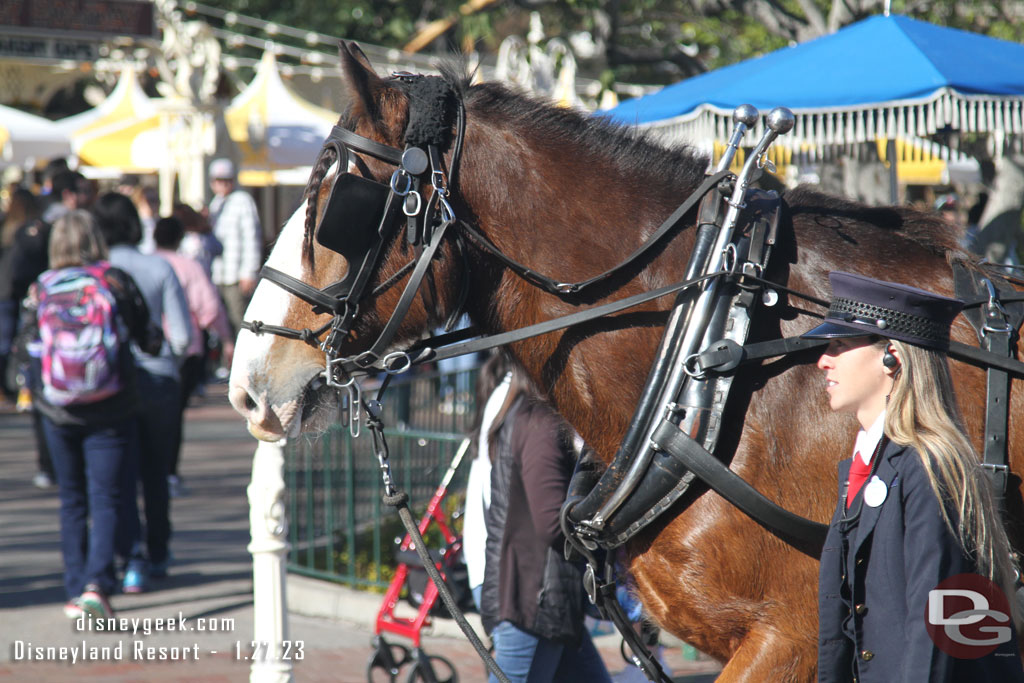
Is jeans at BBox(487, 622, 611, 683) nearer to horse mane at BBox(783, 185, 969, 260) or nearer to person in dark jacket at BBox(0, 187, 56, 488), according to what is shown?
horse mane at BBox(783, 185, 969, 260)

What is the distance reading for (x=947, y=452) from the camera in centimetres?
223

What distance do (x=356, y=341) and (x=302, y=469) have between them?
427 centimetres

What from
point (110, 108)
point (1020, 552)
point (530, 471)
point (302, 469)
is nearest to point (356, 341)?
point (530, 471)

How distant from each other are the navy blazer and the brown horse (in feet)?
0.59

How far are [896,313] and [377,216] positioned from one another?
4.13ft

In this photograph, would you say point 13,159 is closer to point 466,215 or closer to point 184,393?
point 184,393

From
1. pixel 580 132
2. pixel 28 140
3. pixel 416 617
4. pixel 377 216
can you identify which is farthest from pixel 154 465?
pixel 28 140

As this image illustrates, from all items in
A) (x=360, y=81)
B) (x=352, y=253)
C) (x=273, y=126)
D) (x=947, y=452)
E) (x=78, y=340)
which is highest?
(x=273, y=126)

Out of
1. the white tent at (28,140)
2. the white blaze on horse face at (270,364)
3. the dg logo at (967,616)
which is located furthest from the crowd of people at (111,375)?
the white tent at (28,140)

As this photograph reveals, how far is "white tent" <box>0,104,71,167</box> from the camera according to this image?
51.5 feet

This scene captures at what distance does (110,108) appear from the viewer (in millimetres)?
17250

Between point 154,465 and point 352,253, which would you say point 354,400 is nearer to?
point 352,253

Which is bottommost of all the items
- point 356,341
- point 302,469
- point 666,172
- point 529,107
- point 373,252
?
point 302,469

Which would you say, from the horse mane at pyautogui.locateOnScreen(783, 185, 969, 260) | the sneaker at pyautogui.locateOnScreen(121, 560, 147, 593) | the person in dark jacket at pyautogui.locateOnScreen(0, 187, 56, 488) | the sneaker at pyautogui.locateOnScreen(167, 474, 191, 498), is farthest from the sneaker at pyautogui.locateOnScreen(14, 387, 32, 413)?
the horse mane at pyautogui.locateOnScreen(783, 185, 969, 260)
